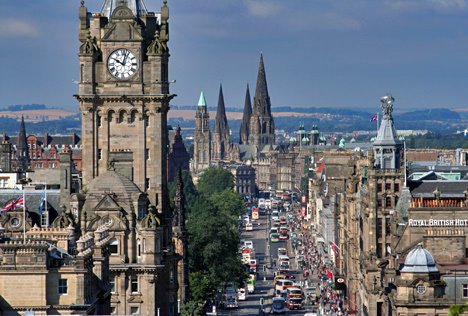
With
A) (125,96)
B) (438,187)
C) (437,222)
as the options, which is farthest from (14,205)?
(438,187)

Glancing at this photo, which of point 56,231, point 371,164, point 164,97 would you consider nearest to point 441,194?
point 371,164

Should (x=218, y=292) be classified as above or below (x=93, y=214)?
below

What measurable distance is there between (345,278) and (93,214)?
77.0m

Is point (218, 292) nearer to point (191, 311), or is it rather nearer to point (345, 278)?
point (345, 278)

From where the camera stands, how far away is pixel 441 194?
488ft

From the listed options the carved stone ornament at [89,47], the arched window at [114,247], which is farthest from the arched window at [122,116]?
the arched window at [114,247]

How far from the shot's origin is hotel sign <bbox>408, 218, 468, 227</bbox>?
137 meters

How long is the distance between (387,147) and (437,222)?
22.0 meters

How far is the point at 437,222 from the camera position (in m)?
139

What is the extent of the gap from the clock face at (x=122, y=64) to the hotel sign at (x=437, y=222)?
2416 centimetres

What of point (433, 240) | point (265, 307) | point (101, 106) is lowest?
point (265, 307)

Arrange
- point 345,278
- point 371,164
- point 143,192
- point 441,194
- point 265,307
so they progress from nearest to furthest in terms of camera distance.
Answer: point 143,192, point 441,194, point 371,164, point 265,307, point 345,278

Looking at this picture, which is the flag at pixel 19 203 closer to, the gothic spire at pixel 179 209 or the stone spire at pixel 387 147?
the gothic spire at pixel 179 209

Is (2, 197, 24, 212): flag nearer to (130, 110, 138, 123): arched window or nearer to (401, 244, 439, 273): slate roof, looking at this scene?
(130, 110, 138, 123): arched window
